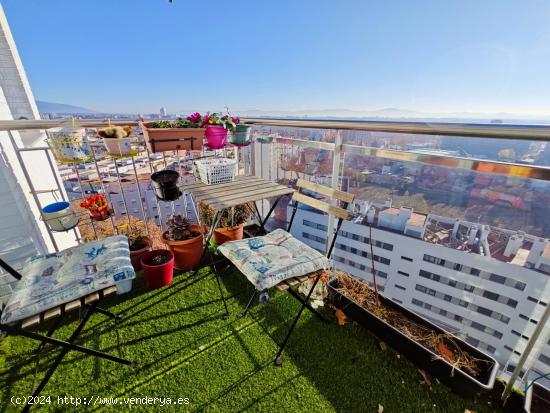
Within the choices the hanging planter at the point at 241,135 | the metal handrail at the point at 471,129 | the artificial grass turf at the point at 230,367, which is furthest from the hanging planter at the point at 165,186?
the metal handrail at the point at 471,129

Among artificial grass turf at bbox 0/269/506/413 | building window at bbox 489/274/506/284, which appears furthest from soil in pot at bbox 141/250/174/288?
building window at bbox 489/274/506/284

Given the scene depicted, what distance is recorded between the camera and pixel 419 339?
145 cm

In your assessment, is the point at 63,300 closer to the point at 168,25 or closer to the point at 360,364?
the point at 360,364

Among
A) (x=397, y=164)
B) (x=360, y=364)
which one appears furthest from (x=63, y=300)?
(x=397, y=164)

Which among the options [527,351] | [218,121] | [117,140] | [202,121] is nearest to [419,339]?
[527,351]

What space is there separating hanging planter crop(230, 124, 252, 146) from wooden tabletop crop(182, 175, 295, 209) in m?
0.45

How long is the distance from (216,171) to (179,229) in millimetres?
711

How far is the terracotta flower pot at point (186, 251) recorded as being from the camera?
215 cm

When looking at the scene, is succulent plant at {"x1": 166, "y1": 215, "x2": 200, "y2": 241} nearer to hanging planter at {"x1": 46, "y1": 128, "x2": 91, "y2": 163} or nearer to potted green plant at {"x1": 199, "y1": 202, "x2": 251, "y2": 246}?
potted green plant at {"x1": 199, "y1": 202, "x2": 251, "y2": 246}

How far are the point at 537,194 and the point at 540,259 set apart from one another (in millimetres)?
367

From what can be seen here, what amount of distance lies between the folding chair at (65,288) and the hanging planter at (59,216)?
465mm

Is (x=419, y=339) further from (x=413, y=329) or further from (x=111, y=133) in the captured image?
(x=111, y=133)

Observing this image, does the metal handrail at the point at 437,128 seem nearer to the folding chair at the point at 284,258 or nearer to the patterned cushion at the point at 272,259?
the folding chair at the point at 284,258

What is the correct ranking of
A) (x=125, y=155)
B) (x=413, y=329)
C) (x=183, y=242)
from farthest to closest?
(x=183, y=242) → (x=125, y=155) → (x=413, y=329)
